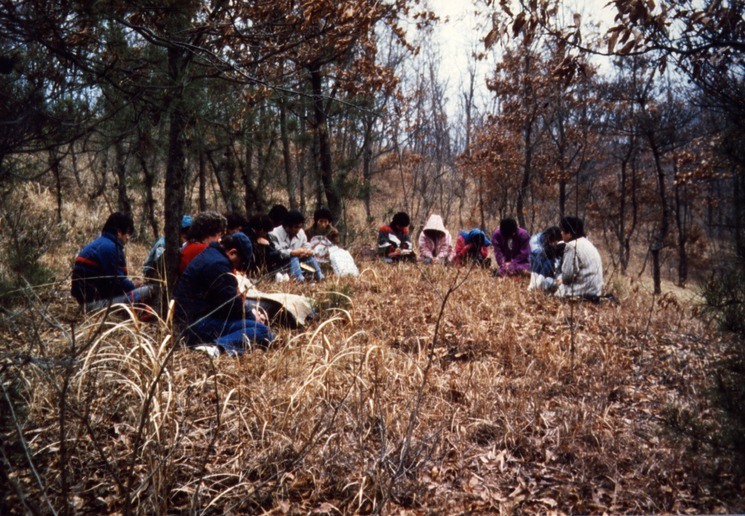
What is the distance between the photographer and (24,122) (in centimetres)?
228

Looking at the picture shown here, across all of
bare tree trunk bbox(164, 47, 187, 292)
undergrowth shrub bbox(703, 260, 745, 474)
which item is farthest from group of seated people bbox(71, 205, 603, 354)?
undergrowth shrub bbox(703, 260, 745, 474)

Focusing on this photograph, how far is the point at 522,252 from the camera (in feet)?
24.9

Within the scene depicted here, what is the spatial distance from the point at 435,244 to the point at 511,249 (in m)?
1.33

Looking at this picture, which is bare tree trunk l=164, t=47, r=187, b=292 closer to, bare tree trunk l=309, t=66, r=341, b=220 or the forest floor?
the forest floor

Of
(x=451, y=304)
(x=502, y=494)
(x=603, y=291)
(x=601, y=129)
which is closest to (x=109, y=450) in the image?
(x=502, y=494)

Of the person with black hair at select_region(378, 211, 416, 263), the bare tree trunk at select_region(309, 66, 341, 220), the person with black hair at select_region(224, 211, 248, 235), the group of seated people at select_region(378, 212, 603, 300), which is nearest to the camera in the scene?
the group of seated people at select_region(378, 212, 603, 300)

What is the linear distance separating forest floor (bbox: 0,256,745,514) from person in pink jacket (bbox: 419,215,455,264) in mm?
4203

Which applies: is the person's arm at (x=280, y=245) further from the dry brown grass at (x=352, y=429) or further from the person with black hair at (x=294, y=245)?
the dry brown grass at (x=352, y=429)

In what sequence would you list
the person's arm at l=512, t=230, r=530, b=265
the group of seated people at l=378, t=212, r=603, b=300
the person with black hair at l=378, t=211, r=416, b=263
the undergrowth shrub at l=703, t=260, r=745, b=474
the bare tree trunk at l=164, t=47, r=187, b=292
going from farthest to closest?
the person with black hair at l=378, t=211, r=416, b=263 < the person's arm at l=512, t=230, r=530, b=265 < the group of seated people at l=378, t=212, r=603, b=300 < the bare tree trunk at l=164, t=47, r=187, b=292 < the undergrowth shrub at l=703, t=260, r=745, b=474

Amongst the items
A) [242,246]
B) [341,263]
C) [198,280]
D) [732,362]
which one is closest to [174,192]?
[198,280]

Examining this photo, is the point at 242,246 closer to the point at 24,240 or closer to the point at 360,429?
the point at 24,240

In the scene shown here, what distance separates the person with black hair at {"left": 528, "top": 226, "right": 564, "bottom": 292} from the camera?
6.29 meters

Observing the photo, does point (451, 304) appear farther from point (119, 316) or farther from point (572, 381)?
point (119, 316)

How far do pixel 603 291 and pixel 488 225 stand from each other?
46.6 ft
